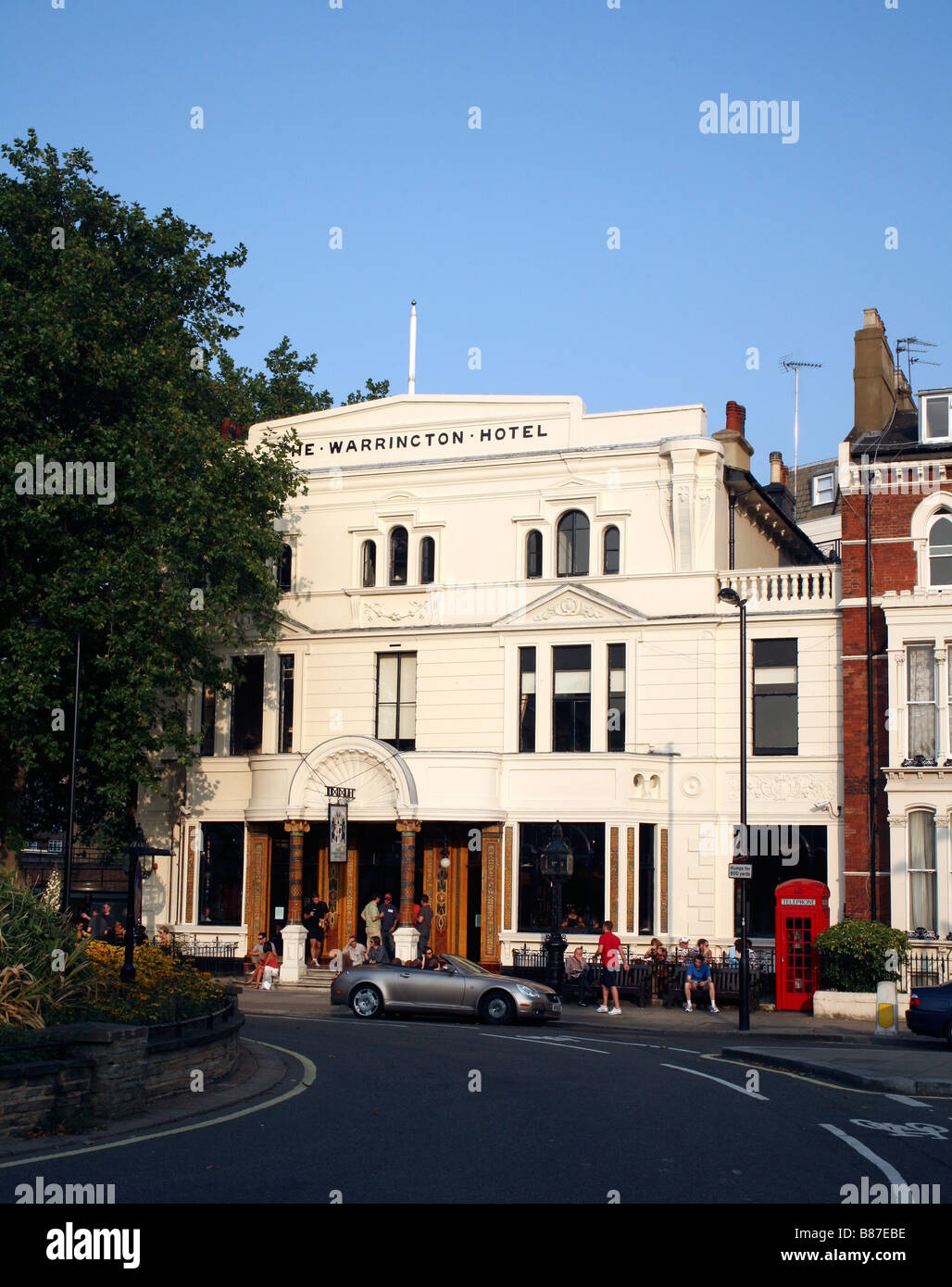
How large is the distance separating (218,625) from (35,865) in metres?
30.0

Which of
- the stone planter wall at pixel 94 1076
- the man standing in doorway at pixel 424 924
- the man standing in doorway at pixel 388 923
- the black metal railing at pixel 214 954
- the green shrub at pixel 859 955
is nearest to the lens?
the stone planter wall at pixel 94 1076

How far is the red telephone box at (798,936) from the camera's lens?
3036 cm

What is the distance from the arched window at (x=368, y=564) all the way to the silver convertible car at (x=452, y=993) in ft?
48.7

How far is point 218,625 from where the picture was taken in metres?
35.0

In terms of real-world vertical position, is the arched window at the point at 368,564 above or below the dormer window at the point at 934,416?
below

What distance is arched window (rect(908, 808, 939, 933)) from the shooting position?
3122 centimetres

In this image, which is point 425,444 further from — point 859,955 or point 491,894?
point 859,955

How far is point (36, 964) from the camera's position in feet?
47.6

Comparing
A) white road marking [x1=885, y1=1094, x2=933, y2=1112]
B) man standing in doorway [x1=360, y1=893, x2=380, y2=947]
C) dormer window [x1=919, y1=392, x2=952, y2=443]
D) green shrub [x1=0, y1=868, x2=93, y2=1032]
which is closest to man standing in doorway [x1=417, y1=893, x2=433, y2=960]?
man standing in doorway [x1=360, y1=893, x2=380, y2=947]

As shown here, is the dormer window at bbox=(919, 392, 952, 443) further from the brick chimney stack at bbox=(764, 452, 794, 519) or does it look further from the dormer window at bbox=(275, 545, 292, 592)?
the dormer window at bbox=(275, 545, 292, 592)

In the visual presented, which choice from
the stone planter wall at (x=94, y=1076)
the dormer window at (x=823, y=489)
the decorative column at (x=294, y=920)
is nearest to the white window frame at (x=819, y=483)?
the dormer window at (x=823, y=489)

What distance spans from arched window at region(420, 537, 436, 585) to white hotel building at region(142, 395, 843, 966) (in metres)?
0.08

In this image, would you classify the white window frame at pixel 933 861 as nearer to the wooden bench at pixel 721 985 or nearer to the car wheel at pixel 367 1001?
the wooden bench at pixel 721 985

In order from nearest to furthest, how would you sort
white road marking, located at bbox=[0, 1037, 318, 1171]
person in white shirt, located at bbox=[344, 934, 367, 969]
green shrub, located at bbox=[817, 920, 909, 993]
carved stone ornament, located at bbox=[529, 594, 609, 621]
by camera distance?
1. white road marking, located at bbox=[0, 1037, 318, 1171]
2. green shrub, located at bbox=[817, 920, 909, 993]
3. person in white shirt, located at bbox=[344, 934, 367, 969]
4. carved stone ornament, located at bbox=[529, 594, 609, 621]
